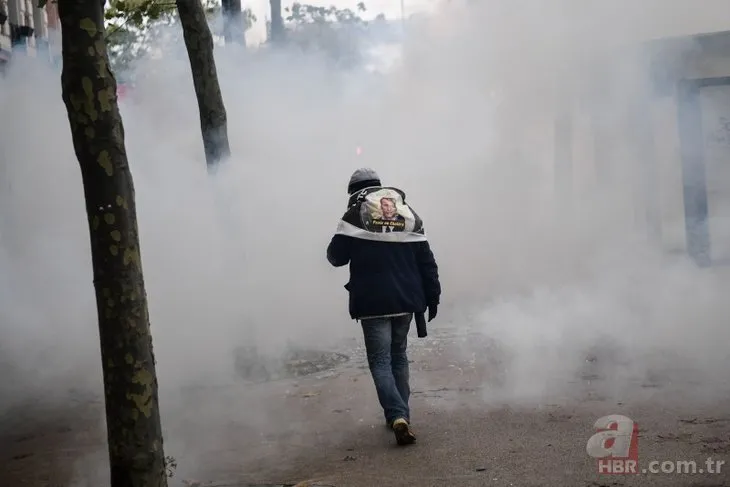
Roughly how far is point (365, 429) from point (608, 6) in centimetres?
812

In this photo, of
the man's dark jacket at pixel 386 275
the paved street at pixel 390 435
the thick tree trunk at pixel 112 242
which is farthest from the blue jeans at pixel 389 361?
the thick tree trunk at pixel 112 242

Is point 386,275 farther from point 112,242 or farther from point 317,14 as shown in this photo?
point 317,14

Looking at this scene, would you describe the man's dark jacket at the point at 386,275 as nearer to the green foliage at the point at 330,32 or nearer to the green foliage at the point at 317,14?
the green foliage at the point at 330,32

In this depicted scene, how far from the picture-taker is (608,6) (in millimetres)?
12219

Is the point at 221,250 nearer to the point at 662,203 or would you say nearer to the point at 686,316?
the point at 686,316

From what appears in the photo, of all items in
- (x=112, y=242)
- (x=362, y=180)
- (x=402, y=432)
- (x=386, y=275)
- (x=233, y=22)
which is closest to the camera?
(x=112, y=242)

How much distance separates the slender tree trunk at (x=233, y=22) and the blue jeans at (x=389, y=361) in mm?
6748

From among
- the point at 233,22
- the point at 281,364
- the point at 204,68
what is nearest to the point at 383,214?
the point at 281,364

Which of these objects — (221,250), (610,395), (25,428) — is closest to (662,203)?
(221,250)

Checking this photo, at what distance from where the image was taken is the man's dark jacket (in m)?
5.55

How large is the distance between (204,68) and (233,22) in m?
3.67

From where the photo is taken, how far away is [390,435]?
5.59m

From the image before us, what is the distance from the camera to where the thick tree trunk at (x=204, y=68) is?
325 inches

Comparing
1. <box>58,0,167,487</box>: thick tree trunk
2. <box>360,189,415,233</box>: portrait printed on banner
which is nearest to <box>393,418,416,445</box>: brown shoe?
<box>360,189,415,233</box>: portrait printed on banner
